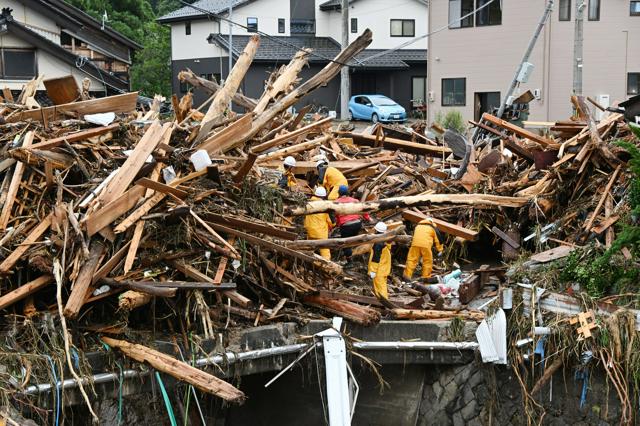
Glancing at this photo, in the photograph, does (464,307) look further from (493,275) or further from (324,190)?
(324,190)

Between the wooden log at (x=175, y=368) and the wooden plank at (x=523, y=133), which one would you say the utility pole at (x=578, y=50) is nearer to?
the wooden plank at (x=523, y=133)

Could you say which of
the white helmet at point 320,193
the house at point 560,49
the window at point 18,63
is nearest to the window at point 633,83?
the house at point 560,49

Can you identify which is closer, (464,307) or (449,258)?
(464,307)

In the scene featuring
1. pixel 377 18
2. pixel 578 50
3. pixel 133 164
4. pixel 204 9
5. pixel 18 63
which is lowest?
pixel 133 164

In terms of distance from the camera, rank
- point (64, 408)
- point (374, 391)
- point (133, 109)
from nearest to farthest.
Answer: point (64, 408) → point (374, 391) → point (133, 109)

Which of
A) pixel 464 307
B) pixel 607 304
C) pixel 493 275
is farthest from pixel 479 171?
pixel 607 304

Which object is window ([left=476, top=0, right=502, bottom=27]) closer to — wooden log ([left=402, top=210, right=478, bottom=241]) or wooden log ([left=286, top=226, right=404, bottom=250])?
wooden log ([left=402, top=210, right=478, bottom=241])

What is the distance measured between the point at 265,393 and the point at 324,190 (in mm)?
3289

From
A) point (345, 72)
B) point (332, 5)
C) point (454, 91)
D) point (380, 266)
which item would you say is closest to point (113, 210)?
point (380, 266)

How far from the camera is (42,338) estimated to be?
30.9 feet

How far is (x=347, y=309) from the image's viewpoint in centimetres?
1119

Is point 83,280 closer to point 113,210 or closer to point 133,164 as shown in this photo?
point 113,210

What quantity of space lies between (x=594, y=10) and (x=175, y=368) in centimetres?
2980

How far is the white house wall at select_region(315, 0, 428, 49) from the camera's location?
46938 mm
